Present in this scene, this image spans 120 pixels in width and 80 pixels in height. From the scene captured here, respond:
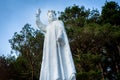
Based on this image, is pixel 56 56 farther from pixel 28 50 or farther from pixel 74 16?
pixel 74 16

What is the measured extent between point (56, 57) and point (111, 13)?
1930cm

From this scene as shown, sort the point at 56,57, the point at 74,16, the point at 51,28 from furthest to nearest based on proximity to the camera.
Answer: the point at 74,16 → the point at 51,28 → the point at 56,57

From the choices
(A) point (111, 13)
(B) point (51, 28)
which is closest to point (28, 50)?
(A) point (111, 13)

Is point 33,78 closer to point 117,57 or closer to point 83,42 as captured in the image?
point 83,42

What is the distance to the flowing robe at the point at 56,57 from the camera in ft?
17.5

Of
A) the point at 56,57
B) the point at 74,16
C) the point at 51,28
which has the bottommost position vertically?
the point at 56,57

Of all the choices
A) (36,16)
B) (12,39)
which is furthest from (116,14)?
(36,16)

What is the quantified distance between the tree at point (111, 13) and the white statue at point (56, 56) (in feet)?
57.4

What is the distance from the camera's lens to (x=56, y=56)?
5523mm

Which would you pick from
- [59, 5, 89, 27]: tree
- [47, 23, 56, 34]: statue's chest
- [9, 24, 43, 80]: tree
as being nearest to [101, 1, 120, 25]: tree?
[59, 5, 89, 27]: tree

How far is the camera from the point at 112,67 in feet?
70.9

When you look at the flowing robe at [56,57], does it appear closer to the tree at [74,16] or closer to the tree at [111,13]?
the tree at [74,16]

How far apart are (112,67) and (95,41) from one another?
3368 mm

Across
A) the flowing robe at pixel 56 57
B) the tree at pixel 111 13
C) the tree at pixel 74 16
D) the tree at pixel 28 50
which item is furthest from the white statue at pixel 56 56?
the tree at pixel 111 13
